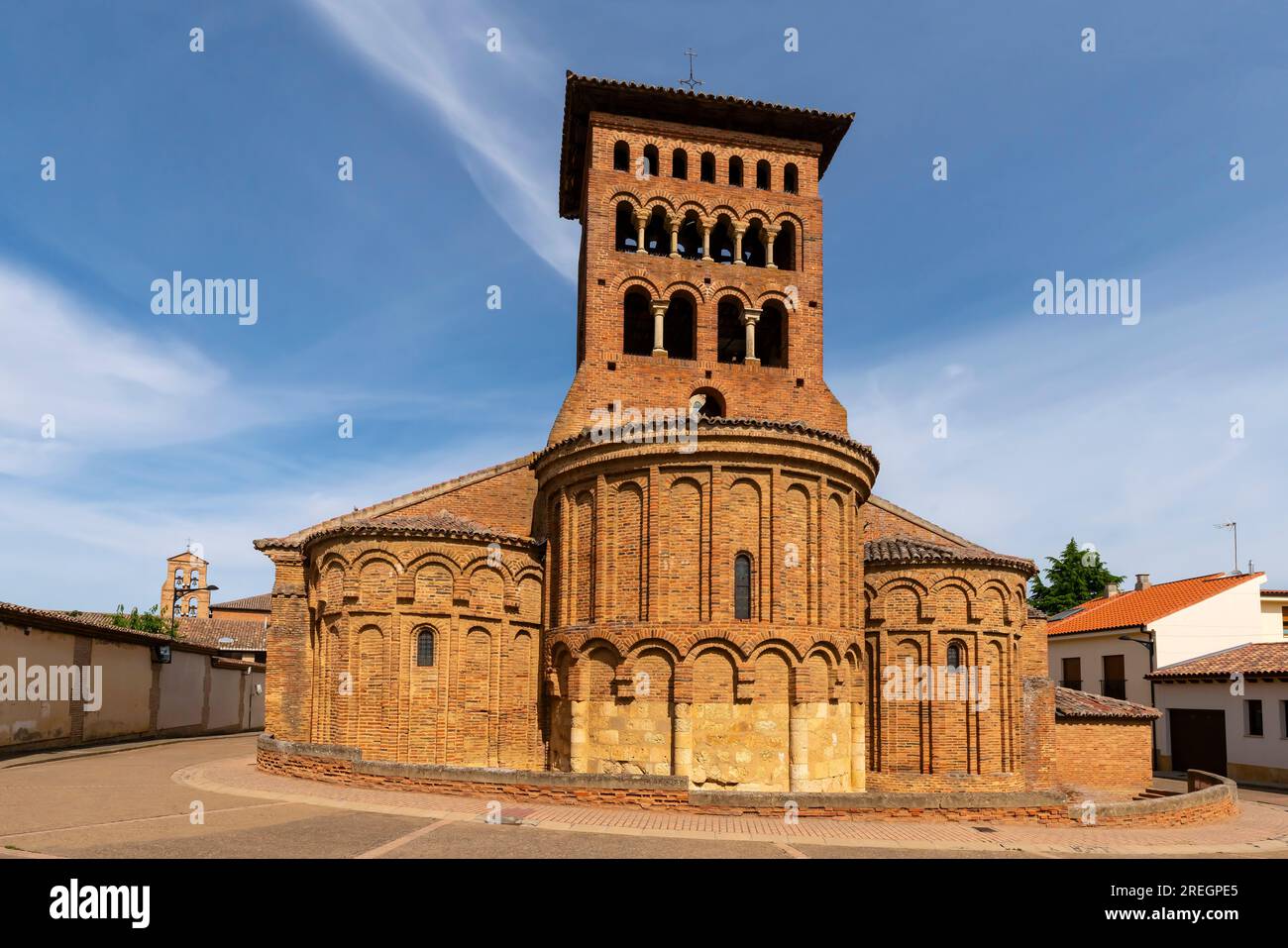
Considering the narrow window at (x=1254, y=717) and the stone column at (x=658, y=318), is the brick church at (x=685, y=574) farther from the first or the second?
the narrow window at (x=1254, y=717)

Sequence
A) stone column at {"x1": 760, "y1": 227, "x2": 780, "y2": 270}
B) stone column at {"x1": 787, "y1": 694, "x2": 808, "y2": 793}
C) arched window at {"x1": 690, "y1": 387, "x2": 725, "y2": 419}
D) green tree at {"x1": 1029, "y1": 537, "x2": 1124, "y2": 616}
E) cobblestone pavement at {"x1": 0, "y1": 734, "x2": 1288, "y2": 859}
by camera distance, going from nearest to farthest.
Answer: cobblestone pavement at {"x1": 0, "y1": 734, "x2": 1288, "y2": 859}
stone column at {"x1": 787, "y1": 694, "x2": 808, "y2": 793}
arched window at {"x1": 690, "y1": 387, "x2": 725, "y2": 419}
stone column at {"x1": 760, "y1": 227, "x2": 780, "y2": 270}
green tree at {"x1": 1029, "y1": 537, "x2": 1124, "y2": 616}

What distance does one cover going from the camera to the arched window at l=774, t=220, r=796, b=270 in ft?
92.0

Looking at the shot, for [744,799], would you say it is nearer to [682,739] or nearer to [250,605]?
[682,739]

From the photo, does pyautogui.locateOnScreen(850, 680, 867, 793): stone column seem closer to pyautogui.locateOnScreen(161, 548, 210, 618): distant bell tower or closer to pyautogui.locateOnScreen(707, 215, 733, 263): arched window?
pyautogui.locateOnScreen(707, 215, 733, 263): arched window

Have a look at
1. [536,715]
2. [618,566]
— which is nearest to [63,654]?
[536,715]

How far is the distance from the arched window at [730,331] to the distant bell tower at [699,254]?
107mm

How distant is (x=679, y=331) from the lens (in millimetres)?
28688

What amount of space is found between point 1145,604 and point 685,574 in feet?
93.0

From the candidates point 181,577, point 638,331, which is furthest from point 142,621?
point 638,331

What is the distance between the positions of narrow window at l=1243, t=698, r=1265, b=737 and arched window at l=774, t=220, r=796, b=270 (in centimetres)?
2143

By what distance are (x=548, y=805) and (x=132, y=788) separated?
30.1 ft

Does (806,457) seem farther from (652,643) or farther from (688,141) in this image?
(688,141)

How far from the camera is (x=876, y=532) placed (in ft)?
86.6

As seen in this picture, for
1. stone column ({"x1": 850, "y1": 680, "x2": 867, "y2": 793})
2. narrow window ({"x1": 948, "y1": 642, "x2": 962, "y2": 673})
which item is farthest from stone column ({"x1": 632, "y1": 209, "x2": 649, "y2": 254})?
narrow window ({"x1": 948, "y1": 642, "x2": 962, "y2": 673})
